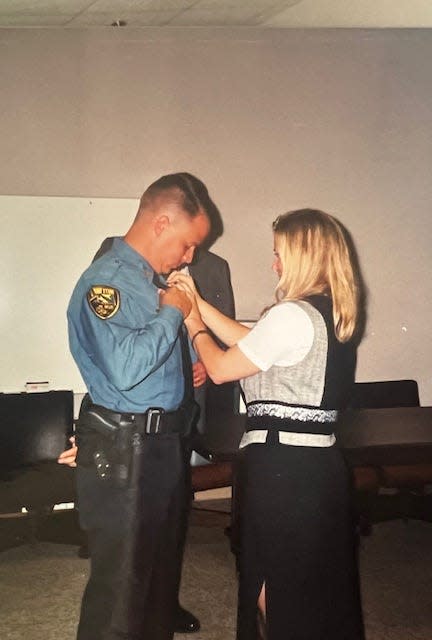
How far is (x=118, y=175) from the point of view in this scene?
2.23m

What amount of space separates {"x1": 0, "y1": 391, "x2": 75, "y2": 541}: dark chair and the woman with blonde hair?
969 millimetres

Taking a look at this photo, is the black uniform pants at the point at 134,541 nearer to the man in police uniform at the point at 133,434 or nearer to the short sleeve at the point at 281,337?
the man in police uniform at the point at 133,434

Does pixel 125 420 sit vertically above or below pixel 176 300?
below

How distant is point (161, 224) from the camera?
176 centimetres

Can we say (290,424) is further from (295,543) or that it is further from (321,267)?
(321,267)

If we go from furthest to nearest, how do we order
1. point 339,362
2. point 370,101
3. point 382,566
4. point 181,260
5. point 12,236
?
point 382,566, point 370,101, point 12,236, point 181,260, point 339,362

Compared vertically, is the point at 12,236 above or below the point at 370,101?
below

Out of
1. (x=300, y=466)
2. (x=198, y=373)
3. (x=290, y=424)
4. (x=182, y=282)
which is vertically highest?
(x=182, y=282)

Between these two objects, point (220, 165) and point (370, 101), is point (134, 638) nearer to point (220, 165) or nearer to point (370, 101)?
point (220, 165)

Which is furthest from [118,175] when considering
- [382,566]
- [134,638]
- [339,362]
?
[382,566]

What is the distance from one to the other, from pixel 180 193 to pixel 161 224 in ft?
0.63

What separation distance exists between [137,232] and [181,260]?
0.48 ft

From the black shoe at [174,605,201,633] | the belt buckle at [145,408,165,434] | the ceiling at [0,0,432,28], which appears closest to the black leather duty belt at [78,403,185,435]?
the belt buckle at [145,408,165,434]

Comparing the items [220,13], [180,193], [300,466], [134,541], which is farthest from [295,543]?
[220,13]
